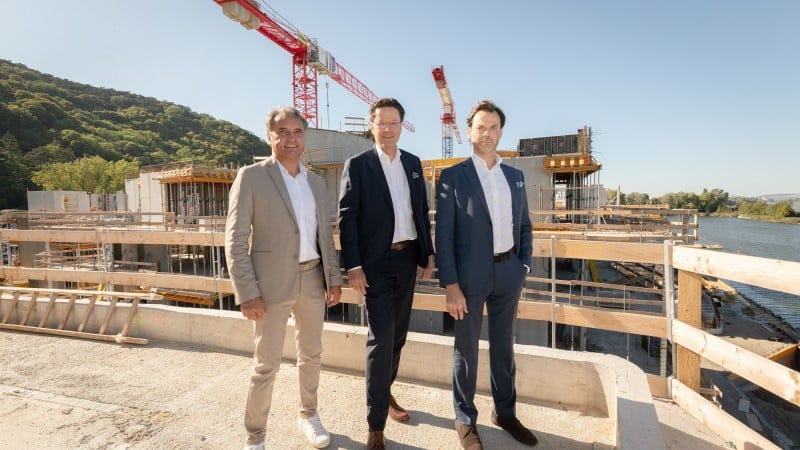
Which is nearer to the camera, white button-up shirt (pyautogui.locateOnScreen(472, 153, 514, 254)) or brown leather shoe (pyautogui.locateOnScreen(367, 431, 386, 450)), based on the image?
brown leather shoe (pyautogui.locateOnScreen(367, 431, 386, 450))

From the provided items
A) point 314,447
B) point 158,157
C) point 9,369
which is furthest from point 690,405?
point 158,157

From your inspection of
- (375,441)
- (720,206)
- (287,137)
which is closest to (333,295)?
(375,441)

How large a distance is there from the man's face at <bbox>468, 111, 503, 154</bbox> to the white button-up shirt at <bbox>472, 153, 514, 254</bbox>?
82 mm

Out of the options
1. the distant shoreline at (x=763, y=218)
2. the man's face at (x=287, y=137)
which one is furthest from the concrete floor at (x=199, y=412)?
the distant shoreline at (x=763, y=218)

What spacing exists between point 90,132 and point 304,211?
262 feet

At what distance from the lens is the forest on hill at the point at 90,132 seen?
46531 mm

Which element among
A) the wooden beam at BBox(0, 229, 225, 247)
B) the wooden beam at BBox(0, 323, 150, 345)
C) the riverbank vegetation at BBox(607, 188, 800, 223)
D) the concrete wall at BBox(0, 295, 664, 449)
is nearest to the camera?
the concrete wall at BBox(0, 295, 664, 449)

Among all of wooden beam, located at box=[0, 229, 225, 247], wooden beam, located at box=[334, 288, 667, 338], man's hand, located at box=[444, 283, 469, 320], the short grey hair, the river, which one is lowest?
the river

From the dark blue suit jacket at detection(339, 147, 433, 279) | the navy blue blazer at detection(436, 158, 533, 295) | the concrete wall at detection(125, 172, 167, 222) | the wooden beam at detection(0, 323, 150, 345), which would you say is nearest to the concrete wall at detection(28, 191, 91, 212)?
the concrete wall at detection(125, 172, 167, 222)

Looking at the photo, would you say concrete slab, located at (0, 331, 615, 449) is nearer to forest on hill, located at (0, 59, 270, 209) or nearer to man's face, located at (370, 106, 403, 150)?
man's face, located at (370, 106, 403, 150)

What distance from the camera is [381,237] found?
2133mm

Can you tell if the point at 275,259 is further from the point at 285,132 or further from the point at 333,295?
the point at 285,132

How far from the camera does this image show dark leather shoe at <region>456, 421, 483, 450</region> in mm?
2029

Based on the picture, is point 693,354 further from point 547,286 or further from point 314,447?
point 547,286
